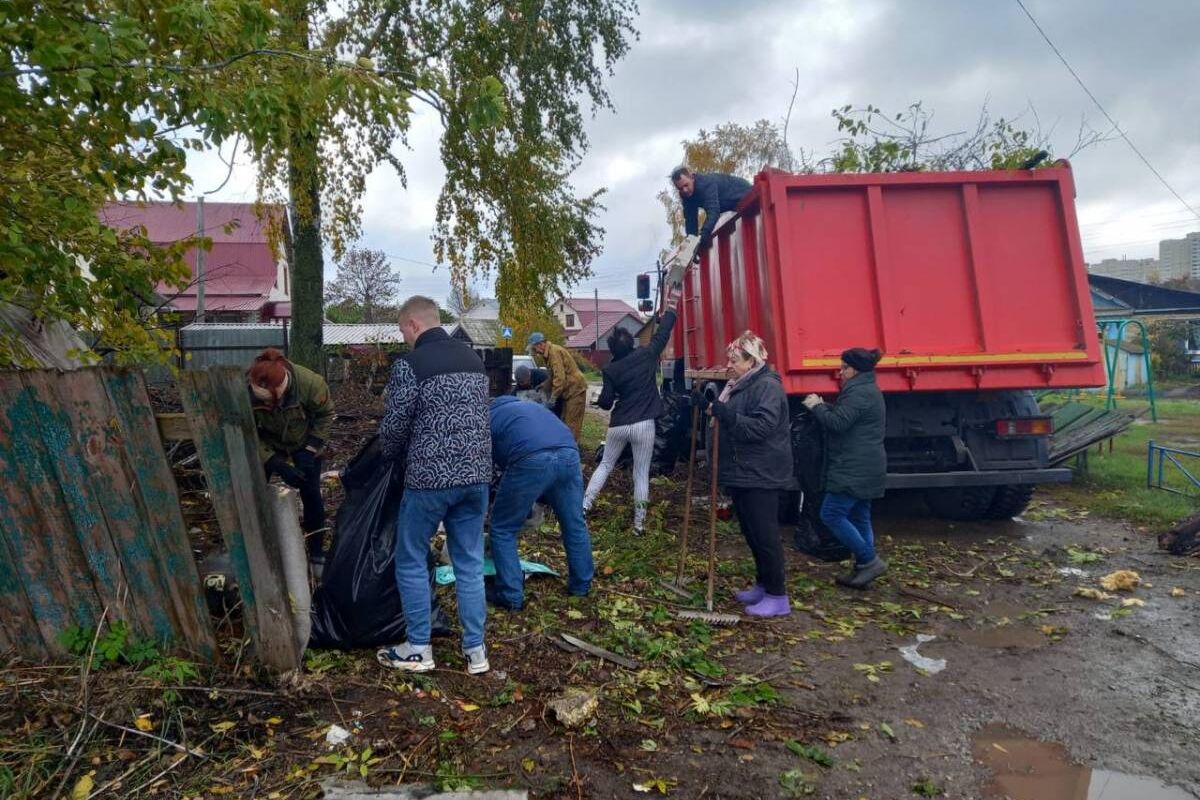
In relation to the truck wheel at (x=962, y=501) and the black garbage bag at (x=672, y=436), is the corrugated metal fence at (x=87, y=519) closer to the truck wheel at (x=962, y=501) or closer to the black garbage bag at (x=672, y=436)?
the black garbage bag at (x=672, y=436)

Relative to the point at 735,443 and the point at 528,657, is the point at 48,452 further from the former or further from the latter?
the point at 735,443

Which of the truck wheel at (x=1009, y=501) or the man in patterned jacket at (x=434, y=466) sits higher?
the man in patterned jacket at (x=434, y=466)

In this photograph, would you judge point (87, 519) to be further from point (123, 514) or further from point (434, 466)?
point (434, 466)

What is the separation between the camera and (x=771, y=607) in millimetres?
4609

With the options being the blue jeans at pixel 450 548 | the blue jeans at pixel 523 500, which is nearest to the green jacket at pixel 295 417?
the blue jeans at pixel 523 500

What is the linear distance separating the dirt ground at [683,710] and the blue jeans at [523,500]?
0.73 feet

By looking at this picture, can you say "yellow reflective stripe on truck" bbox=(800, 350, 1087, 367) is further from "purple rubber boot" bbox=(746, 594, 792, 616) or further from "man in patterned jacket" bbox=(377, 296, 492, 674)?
"man in patterned jacket" bbox=(377, 296, 492, 674)

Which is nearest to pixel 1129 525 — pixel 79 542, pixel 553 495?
pixel 553 495

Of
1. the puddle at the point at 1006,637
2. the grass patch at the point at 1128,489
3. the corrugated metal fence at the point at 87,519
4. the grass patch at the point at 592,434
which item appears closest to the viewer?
the corrugated metal fence at the point at 87,519

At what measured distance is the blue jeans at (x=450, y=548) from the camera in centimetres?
355

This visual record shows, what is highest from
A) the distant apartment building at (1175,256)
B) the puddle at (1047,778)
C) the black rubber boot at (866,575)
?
the distant apartment building at (1175,256)

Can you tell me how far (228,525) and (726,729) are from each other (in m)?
2.24

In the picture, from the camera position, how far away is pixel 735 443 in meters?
4.59

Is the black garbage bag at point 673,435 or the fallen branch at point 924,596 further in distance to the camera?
the black garbage bag at point 673,435
